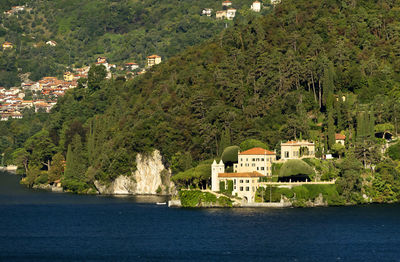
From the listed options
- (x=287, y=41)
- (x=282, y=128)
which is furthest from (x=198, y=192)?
(x=287, y=41)

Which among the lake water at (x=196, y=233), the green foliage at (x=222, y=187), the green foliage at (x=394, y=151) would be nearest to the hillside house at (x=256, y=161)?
the green foliage at (x=222, y=187)

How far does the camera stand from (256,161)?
13488 centimetres

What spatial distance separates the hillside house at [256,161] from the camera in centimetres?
13438

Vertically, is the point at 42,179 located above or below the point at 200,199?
above

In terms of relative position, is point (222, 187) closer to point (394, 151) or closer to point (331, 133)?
point (331, 133)

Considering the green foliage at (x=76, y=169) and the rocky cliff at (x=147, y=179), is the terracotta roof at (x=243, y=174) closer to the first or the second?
the rocky cliff at (x=147, y=179)

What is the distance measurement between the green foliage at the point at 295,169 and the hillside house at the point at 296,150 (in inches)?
309

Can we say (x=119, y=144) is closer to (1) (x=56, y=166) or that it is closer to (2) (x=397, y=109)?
(1) (x=56, y=166)

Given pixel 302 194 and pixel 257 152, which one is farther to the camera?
pixel 257 152

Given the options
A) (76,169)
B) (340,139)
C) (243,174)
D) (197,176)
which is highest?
(340,139)

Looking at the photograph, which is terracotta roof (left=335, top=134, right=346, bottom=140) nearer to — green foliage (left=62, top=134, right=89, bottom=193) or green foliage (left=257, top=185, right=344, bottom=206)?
green foliage (left=257, top=185, right=344, bottom=206)

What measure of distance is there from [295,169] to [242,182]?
7244 mm

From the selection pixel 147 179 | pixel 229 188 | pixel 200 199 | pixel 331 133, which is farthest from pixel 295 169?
pixel 147 179

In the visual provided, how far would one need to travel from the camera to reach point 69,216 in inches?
4998
